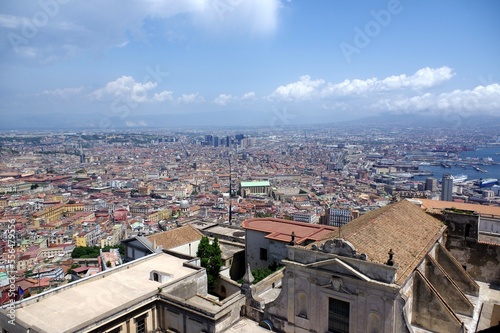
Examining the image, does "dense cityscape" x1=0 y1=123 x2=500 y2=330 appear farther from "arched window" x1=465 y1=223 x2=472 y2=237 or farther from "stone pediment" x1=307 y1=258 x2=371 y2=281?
"stone pediment" x1=307 y1=258 x2=371 y2=281

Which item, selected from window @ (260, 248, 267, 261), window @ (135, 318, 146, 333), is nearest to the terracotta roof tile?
window @ (260, 248, 267, 261)

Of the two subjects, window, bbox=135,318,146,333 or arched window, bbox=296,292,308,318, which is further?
window, bbox=135,318,146,333

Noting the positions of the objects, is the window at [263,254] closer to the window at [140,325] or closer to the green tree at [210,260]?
the green tree at [210,260]

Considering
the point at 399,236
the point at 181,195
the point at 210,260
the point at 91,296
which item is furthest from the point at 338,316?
the point at 181,195

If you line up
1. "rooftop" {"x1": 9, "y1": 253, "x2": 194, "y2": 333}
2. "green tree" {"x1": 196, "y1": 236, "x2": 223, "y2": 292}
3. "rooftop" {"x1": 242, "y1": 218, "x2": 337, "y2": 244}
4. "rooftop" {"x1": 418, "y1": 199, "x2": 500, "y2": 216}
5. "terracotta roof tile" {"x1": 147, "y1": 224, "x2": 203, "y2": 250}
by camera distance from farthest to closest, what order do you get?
1. "terracotta roof tile" {"x1": 147, "y1": 224, "x2": 203, "y2": 250}
2. "rooftop" {"x1": 418, "y1": 199, "x2": 500, "y2": 216}
3. "rooftop" {"x1": 242, "y1": 218, "x2": 337, "y2": 244}
4. "green tree" {"x1": 196, "y1": 236, "x2": 223, "y2": 292}
5. "rooftop" {"x1": 9, "y1": 253, "x2": 194, "y2": 333}

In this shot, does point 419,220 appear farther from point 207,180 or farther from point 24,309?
point 207,180

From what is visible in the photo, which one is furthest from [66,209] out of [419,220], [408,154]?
[408,154]
